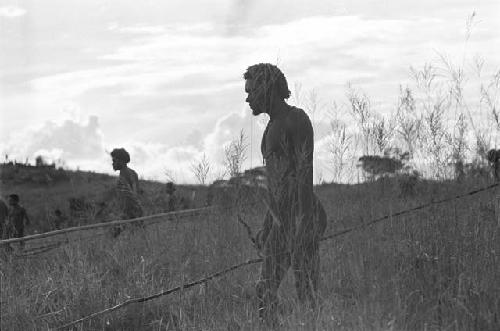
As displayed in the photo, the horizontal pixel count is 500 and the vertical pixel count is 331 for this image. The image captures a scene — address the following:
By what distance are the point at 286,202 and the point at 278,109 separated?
0.48m

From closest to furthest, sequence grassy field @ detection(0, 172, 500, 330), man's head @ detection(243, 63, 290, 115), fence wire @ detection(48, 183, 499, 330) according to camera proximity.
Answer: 1. grassy field @ detection(0, 172, 500, 330)
2. man's head @ detection(243, 63, 290, 115)
3. fence wire @ detection(48, 183, 499, 330)

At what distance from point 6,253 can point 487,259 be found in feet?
11.5

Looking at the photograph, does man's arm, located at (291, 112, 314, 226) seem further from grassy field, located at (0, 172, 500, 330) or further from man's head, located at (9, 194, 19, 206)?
man's head, located at (9, 194, 19, 206)

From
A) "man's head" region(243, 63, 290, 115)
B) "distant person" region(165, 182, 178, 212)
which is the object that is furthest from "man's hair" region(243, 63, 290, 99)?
"distant person" region(165, 182, 178, 212)

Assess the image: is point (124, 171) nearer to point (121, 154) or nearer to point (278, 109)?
point (121, 154)

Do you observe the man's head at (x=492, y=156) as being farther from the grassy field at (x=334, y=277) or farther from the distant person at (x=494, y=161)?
the grassy field at (x=334, y=277)

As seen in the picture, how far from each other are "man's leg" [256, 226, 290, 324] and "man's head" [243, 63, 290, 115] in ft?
2.12

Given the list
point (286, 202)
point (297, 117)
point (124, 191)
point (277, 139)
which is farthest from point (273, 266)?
point (124, 191)

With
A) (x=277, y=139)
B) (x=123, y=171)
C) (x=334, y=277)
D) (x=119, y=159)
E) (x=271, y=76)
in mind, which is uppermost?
(x=271, y=76)

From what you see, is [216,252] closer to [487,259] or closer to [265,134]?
[265,134]

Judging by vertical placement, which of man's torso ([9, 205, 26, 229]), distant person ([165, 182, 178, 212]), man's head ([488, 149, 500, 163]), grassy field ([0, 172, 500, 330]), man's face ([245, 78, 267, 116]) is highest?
man's face ([245, 78, 267, 116])

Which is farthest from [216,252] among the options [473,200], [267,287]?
[473,200]

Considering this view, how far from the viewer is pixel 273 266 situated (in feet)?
11.9

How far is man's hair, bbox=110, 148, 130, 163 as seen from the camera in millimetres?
7254
